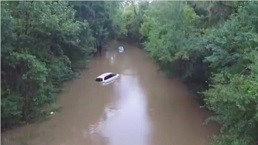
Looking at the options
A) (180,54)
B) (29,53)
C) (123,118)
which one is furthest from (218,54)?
(29,53)

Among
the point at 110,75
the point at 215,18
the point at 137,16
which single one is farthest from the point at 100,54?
the point at 215,18

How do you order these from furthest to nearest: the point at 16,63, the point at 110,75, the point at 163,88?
the point at 110,75 < the point at 163,88 < the point at 16,63

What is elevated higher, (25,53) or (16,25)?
(16,25)

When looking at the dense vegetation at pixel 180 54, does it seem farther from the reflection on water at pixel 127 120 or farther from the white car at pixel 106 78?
the reflection on water at pixel 127 120

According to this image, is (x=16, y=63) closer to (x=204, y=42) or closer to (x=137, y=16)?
(x=204, y=42)

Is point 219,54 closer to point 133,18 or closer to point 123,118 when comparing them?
point 123,118

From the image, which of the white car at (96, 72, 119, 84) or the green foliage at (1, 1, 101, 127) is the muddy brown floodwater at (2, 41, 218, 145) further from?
the green foliage at (1, 1, 101, 127)

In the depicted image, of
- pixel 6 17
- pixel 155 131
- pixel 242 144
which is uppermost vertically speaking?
pixel 6 17
